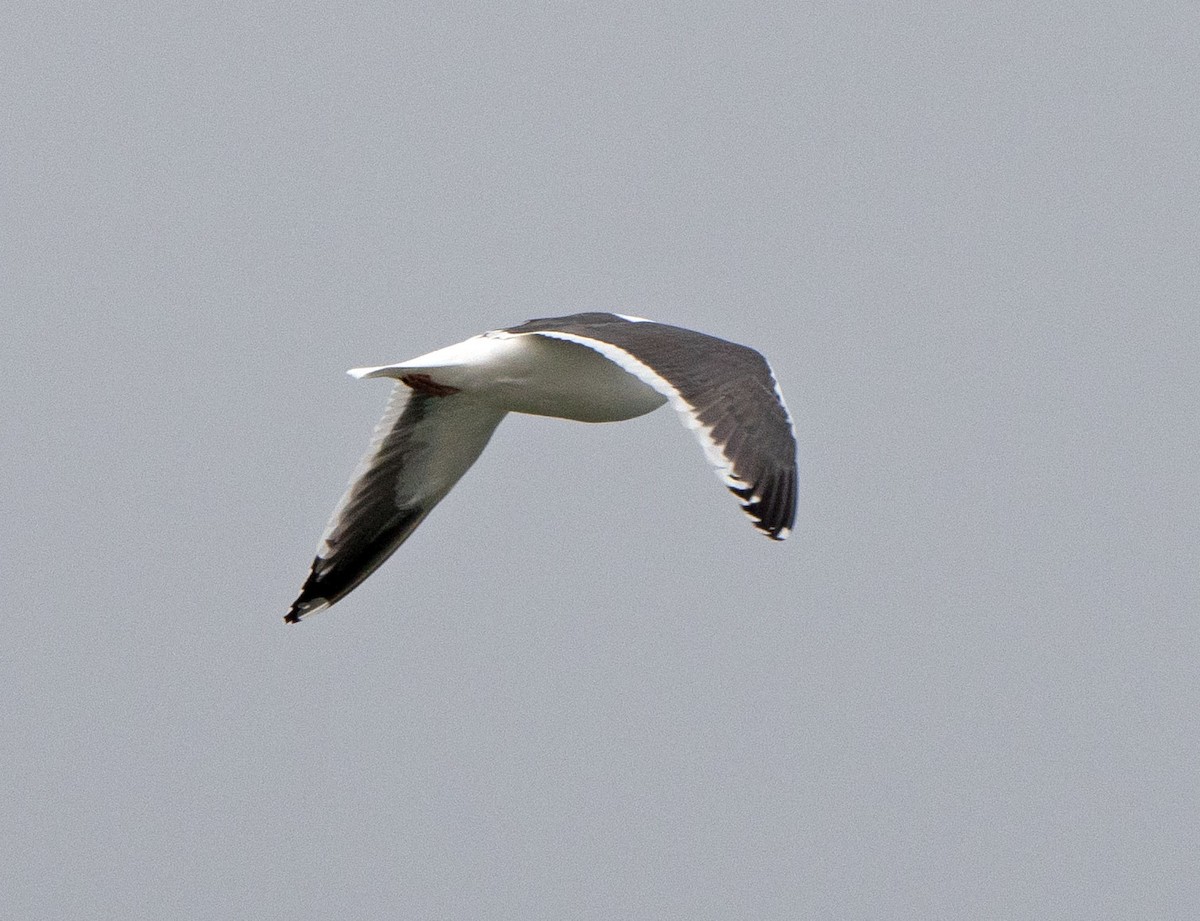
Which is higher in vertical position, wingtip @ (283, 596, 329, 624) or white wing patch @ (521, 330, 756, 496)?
white wing patch @ (521, 330, 756, 496)

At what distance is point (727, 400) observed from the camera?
7.54m

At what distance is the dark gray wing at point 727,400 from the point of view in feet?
23.4

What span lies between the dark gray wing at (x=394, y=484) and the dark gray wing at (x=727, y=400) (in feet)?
5.06

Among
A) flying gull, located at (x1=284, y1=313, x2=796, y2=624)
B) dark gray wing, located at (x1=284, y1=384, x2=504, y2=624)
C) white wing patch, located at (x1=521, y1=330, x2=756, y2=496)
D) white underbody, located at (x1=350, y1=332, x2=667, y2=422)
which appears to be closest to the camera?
white wing patch, located at (x1=521, y1=330, x2=756, y2=496)

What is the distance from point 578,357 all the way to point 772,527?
2132mm

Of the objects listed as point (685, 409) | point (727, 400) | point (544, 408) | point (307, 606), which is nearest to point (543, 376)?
point (544, 408)

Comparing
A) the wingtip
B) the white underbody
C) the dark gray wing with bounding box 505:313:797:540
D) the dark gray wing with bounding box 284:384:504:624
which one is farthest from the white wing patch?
the wingtip

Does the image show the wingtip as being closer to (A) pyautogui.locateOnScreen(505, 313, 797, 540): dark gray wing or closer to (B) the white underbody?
(B) the white underbody

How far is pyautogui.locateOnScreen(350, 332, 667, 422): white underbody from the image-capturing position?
350 inches

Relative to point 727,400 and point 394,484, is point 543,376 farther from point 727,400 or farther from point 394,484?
point 727,400

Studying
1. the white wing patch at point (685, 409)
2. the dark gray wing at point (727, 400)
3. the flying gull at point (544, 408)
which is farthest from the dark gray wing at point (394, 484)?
the white wing patch at point (685, 409)

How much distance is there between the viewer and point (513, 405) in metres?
9.26

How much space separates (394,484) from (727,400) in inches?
118

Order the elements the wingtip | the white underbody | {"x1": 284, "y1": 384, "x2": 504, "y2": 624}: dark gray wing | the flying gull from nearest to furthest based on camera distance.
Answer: the flying gull < the white underbody < {"x1": 284, "y1": 384, "x2": 504, "y2": 624}: dark gray wing < the wingtip
